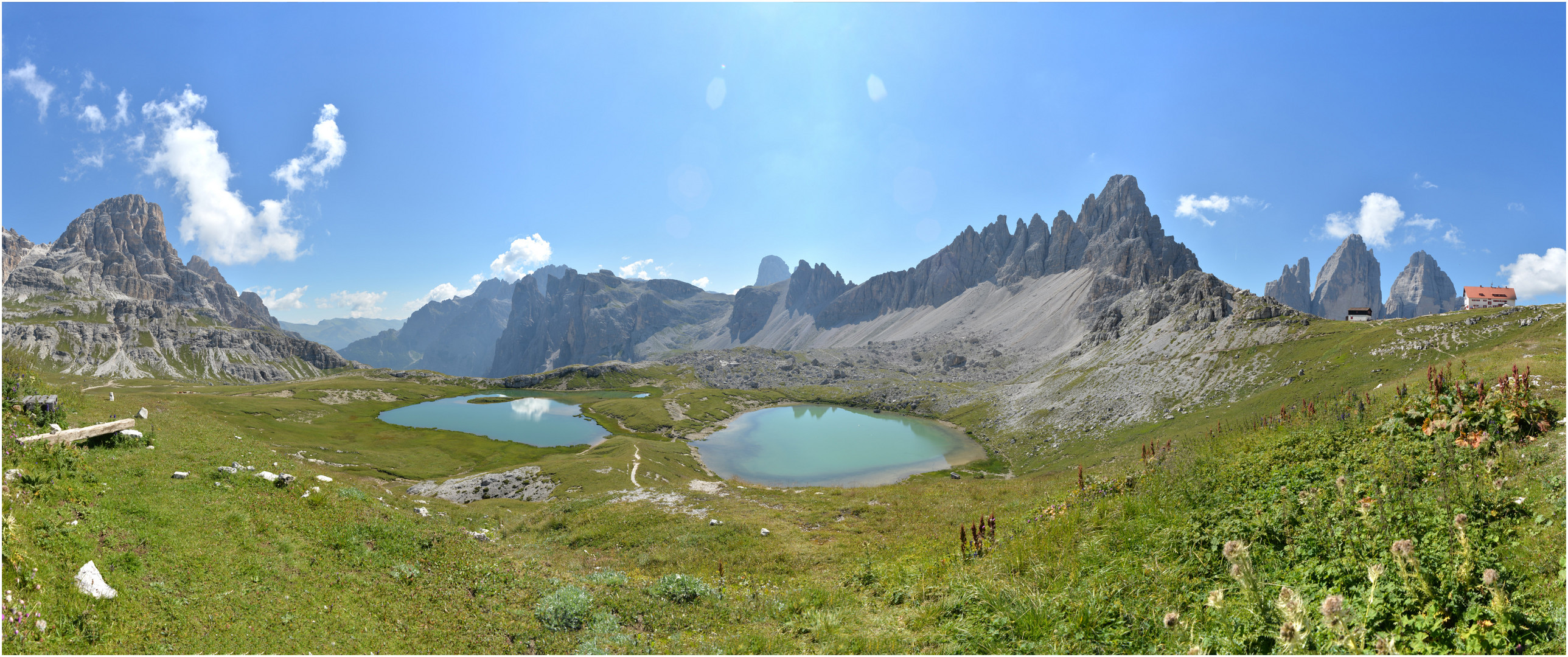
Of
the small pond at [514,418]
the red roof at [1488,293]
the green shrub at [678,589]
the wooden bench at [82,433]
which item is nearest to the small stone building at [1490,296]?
the red roof at [1488,293]

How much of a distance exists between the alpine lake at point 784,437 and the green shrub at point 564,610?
45339mm

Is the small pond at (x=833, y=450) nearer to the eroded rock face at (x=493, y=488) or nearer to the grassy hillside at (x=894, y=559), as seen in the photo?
the eroded rock face at (x=493, y=488)

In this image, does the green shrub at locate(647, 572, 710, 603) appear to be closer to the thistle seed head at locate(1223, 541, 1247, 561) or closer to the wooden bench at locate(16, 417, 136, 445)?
the thistle seed head at locate(1223, 541, 1247, 561)

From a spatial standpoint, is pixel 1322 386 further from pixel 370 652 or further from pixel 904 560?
pixel 370 652

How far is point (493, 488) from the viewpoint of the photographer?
48.2 metres

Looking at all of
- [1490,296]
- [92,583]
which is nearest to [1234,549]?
[92,583]

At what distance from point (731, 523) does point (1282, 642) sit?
69.1 feet

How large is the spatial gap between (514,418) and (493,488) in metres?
90.5

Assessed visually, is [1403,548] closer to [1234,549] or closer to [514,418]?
[1234,549]

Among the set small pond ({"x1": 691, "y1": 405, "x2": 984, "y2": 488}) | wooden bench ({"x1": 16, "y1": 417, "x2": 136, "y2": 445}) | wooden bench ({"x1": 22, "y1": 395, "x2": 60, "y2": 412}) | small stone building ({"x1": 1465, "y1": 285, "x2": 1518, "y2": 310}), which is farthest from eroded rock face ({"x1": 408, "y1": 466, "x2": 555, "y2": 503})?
small stone building ({"x1": 1465, "y1": 285, "x2": 1518, "y2": 310})

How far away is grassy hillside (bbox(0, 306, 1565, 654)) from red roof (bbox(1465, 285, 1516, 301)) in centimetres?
17324

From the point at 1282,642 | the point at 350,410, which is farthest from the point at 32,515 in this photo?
the point at 350,410

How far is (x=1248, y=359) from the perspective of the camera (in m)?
79.2

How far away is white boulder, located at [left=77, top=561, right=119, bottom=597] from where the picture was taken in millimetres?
10117
